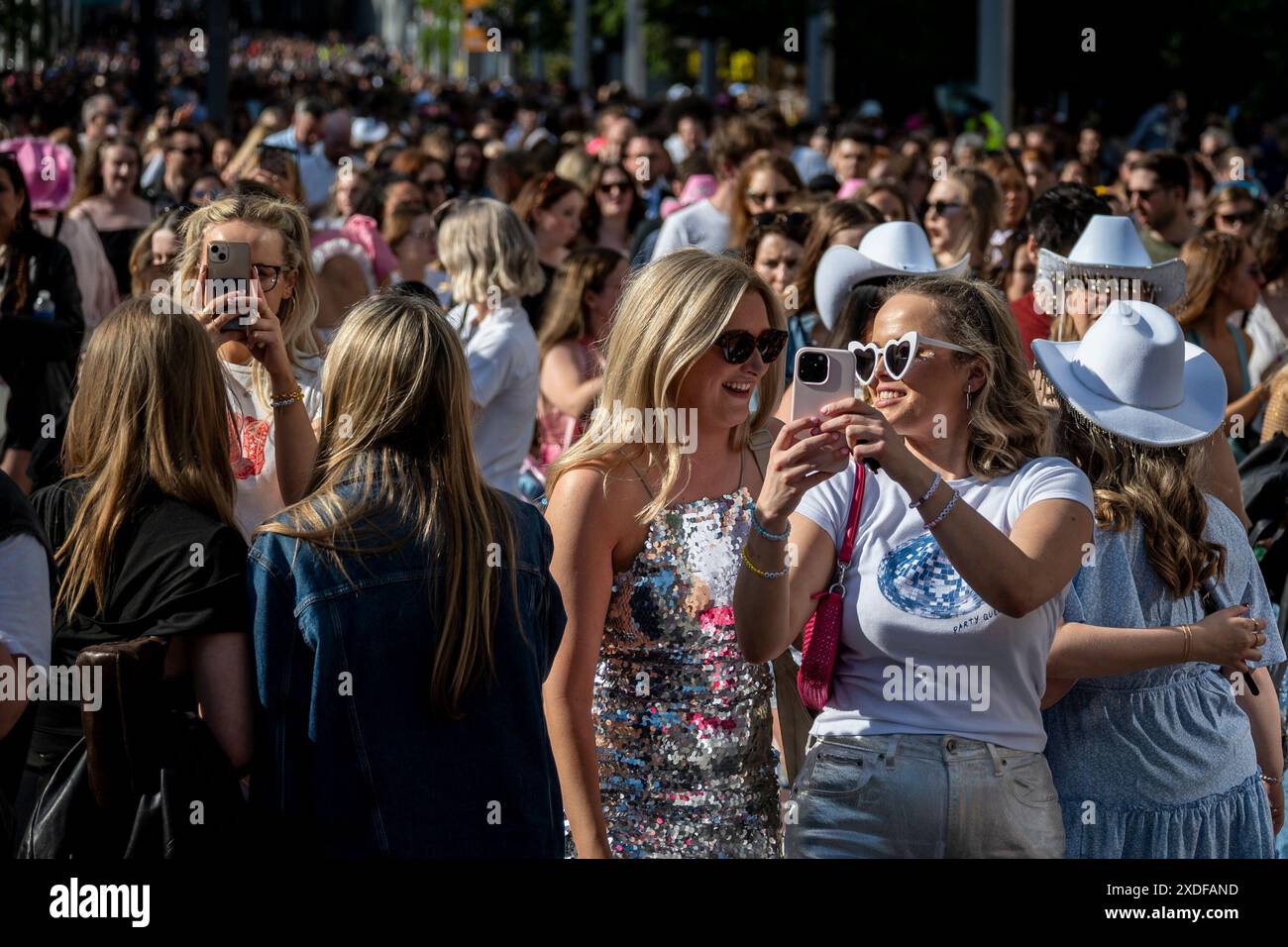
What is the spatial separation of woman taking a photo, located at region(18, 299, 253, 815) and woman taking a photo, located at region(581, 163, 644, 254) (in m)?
7.45

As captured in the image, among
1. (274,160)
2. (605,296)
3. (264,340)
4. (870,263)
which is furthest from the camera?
(274,160)

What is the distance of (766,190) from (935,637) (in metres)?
5.97

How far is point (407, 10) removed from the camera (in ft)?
486

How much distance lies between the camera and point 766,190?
9.09 meters

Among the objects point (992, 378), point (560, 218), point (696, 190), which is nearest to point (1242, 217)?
point (696, 190)

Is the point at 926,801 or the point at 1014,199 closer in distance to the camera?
the point at 926,801

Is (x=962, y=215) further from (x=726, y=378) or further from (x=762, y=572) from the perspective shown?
(x=762, y=572)

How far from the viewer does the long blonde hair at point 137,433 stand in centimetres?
342

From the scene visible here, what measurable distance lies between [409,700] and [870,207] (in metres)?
4.53

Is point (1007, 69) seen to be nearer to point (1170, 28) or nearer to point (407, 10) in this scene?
point (1170, 28)

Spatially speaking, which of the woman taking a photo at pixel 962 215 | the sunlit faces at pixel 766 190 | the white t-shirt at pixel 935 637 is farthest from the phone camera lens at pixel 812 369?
the sunlit faces at pixel 766 190

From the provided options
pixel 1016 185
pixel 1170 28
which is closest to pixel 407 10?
pixel 1170 28

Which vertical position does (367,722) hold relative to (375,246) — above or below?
below
